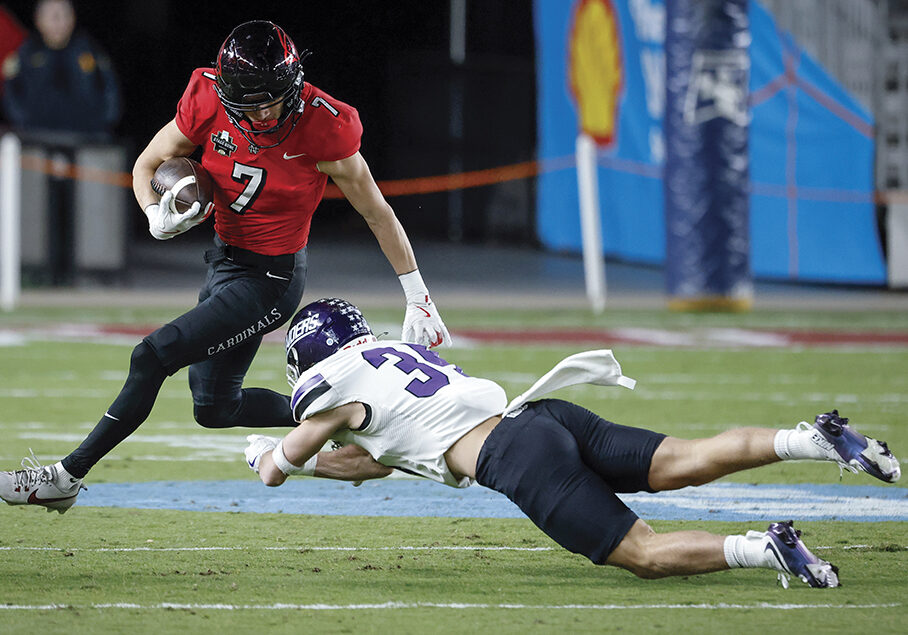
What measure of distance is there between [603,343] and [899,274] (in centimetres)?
476

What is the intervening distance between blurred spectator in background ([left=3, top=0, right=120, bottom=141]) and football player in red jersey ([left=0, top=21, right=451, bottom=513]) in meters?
9.29

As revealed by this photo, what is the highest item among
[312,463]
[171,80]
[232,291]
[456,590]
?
[171,80]

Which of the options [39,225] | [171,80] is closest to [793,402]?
[39,225]

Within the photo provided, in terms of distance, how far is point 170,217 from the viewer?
461 cm

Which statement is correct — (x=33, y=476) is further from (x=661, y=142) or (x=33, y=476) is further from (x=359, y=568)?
(x=661, y=142)

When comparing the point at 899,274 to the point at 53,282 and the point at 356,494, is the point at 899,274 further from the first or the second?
the point at 356,494

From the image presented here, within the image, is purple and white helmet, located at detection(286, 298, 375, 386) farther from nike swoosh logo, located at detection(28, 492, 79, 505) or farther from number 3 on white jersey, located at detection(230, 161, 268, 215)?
nike swoosh logo, located at detection(28, 492, 79, 505)

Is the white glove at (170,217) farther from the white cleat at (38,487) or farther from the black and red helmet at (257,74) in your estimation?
the white cleat at (38,487)

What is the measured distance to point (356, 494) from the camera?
216 inches

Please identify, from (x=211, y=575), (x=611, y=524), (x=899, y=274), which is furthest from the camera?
(x=899, y=274)

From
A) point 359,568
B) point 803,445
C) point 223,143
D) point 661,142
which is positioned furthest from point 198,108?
point 661,142

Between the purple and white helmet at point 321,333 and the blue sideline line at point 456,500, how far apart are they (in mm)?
965

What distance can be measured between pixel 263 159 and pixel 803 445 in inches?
81.2

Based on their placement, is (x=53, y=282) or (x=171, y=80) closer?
(x=53, y=282)
